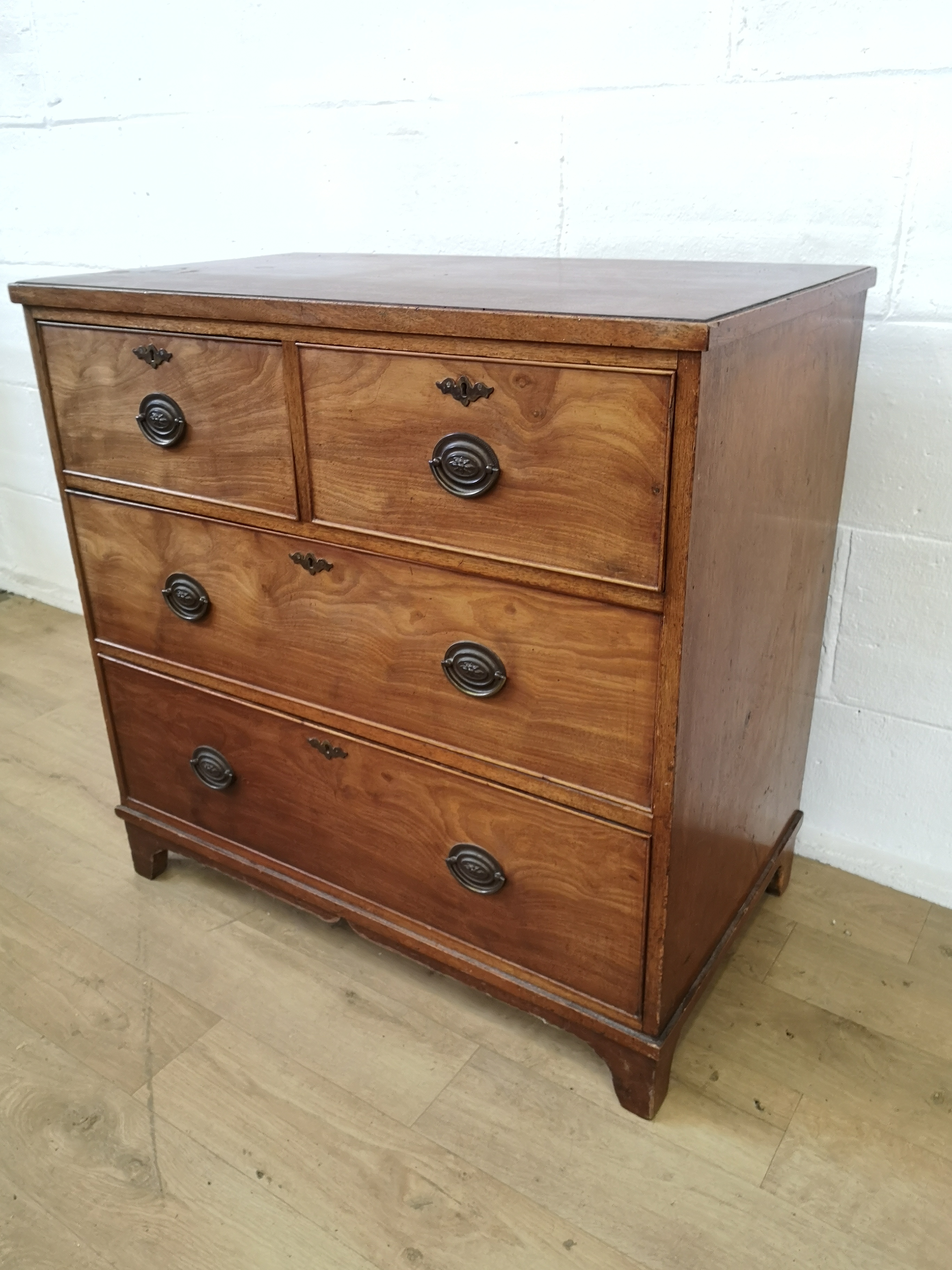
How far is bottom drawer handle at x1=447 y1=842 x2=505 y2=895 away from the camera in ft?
4.08

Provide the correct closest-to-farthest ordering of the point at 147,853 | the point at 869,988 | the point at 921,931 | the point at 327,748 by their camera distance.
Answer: the point at 327,748 → the point at 869,988 → the point at 921,931 → the point at 147,853

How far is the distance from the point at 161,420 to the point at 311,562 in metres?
0.28

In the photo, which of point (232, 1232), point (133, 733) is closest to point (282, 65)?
point (133, 733)

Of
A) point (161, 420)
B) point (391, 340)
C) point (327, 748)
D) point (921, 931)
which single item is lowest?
point (921, 931)

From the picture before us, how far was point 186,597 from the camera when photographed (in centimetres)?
140

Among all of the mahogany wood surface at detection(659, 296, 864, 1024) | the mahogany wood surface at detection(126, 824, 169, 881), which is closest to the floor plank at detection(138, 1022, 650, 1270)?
the mahogany wood surface at detection(659, 296, 864, 1024)

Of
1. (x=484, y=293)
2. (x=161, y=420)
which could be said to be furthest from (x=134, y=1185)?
(x=484, y=293)

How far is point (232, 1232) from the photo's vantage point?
113 cm

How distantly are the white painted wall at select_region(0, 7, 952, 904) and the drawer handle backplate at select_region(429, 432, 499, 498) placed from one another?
0.69m

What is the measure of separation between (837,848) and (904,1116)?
1.72 ft

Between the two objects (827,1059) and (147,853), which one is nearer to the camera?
(827,1059)

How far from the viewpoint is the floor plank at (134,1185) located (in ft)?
3.62

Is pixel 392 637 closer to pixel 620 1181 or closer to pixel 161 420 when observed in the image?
pixel 161 420

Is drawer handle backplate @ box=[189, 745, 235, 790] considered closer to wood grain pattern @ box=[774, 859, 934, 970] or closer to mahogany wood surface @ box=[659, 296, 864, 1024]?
mahogany wood surface @ box=[659, 296, 864, 1024]
